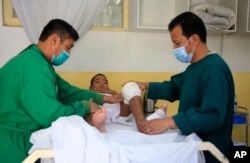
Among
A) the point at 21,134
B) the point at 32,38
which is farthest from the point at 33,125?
the point at 32,38

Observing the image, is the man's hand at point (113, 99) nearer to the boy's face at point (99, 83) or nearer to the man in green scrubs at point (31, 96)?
the man in green scrubs at point (31, 96)

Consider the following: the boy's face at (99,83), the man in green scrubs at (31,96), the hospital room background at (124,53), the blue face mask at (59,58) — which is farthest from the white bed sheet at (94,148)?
the hospital room background at (124,53)

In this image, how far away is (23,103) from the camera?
129 cm

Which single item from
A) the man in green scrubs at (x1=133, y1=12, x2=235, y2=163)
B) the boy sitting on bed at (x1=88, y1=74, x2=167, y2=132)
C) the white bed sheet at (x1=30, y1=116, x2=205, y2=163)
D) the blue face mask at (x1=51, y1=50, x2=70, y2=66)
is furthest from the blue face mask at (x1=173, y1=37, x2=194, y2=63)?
the blue face mask at (x1=51, y1=50, x2=70, y2=66)

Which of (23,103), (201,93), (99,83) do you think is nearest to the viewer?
(23,103)

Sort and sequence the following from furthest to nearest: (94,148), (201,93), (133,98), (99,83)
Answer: (99,83) < (133,98) < (201,93) < (94,148)

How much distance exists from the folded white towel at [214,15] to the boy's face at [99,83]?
1.06m

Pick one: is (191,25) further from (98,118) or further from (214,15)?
(214,15)

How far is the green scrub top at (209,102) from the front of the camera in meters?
1.32

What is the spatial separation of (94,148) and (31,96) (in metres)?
0.35

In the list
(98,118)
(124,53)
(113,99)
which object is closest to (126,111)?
(113,99)

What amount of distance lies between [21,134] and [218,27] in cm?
214

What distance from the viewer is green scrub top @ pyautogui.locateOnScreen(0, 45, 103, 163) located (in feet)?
4.13

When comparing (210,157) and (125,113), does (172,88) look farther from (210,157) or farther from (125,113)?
(210,157)
